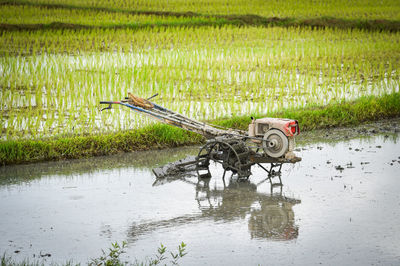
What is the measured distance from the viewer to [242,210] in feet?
17.7

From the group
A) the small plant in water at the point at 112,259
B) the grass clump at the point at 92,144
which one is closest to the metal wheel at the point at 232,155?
the grass clump at the point at 92,144

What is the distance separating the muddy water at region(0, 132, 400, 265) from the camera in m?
4.49

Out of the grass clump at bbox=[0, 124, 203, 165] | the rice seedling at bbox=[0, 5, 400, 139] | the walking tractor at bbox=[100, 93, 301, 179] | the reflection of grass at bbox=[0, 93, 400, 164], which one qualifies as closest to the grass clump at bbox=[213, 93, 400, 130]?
the reflection of grass at bbox=[0, 93, 400, 164]

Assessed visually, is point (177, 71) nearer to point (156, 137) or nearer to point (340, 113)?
point (340, 113)

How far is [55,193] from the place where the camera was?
5.93 meters

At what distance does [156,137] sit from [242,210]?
8.35 ft

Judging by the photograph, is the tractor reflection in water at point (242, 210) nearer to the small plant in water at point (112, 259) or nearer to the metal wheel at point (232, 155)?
the metal wheel at point (232, 155)

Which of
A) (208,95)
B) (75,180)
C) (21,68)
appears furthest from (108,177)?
(21,68)

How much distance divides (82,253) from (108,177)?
2.08 meters

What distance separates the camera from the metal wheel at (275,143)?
19.4 feet

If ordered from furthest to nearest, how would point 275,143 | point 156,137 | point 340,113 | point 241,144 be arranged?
point 340,113
point 156,137
point 241,144
point 275,143

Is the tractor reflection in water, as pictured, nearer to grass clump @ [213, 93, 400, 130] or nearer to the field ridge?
grass clump @ [213, 93, 400, 130]

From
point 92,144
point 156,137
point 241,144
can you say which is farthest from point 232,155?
point 92,144

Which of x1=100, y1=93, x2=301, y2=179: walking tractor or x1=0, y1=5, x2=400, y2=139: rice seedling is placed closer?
x1=100, y1=93, x2=301, y2=179: walking tractor
